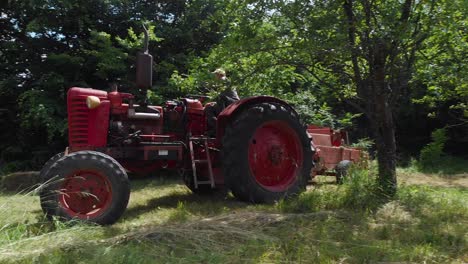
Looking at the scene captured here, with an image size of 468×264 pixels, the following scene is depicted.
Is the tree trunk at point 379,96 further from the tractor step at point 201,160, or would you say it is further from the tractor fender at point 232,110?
the tractor step at point 201,160

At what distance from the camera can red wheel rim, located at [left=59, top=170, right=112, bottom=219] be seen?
461 cm

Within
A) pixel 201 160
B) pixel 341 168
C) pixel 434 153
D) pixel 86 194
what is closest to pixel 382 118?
pixel 341 168

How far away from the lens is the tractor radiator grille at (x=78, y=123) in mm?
5426

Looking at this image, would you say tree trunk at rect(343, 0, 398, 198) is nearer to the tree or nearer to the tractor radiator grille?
the tree

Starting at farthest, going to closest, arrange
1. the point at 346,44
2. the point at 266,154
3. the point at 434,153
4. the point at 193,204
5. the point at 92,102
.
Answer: the point at 434,153 → the point at 266,154 → the point at 193,204 → the point at 92,102 → the point at 346,44

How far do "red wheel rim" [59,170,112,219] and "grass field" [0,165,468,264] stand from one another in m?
0.25

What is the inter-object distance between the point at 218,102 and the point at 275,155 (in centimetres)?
107

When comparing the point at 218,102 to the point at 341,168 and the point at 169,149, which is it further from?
the point at 341,168

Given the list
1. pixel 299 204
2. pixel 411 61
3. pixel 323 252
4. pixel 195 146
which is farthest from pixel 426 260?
pixel 195 146

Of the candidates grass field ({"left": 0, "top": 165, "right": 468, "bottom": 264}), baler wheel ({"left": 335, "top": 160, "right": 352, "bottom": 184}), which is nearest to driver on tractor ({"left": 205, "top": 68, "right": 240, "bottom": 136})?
grass field ({"left": 0, "top": 165, "right": 468, "bottom": 264})

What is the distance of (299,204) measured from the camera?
17.2 feet

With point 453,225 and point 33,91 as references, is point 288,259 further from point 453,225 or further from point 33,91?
point 33,91

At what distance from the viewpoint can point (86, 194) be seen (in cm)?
463

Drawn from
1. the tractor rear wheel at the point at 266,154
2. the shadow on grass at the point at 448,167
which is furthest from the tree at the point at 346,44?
the shadow on grass at the point at 448,167
